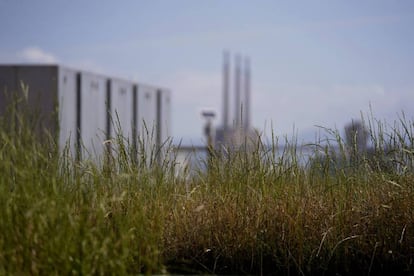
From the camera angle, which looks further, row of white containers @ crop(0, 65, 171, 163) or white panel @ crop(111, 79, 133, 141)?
white panel @ crop(111, 79, 133, 141)

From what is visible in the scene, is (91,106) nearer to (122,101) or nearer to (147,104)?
(122,101)

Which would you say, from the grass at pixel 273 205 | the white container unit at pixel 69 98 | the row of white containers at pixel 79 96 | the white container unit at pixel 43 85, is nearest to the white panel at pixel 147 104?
the row of white containers at pixel 79 96

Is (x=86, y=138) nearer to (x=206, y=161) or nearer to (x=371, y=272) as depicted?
(x=206, y=161)

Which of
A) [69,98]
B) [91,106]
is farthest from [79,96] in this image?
[91,106]

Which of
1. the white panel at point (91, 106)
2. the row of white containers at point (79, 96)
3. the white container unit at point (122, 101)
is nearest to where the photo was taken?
the row of white containers at point (79, 96)

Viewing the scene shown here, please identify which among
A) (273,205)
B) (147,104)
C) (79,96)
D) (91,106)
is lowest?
(273,205)

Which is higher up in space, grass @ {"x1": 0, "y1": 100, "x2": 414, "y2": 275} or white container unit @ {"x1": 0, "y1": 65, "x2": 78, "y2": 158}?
white container unit @ {"x1": 0, "y1": 65, "x2": 78, "y2": 158}

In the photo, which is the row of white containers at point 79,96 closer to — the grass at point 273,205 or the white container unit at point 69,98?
the white container unit at point 69,98

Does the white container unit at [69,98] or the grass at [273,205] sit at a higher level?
the white container unit at [69,98]

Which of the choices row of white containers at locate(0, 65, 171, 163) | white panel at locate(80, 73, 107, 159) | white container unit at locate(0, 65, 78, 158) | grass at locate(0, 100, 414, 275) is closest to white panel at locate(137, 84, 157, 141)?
row of white containers at locate(0, 65, 171, 163)

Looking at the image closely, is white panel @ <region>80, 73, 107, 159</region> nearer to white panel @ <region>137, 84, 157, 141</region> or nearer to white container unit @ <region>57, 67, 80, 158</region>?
white container unit @ <region>57, 67, 80, 158</region>

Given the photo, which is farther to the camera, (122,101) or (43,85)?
(122,101)

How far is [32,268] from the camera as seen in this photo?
336cm

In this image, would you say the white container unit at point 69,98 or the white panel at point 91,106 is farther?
the white panel at point 91,106
